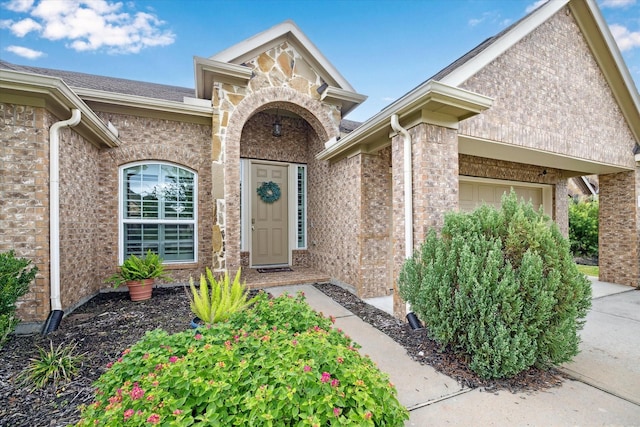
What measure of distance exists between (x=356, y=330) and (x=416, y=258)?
3.85 feet

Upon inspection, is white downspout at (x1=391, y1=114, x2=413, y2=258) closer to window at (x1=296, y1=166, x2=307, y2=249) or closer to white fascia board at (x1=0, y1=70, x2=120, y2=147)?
window at (x1=296, y1=166, x2=307, y2=249)

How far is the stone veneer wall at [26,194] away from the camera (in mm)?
3350

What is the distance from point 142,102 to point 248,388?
530 centimetres

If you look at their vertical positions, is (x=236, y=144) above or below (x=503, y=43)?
below

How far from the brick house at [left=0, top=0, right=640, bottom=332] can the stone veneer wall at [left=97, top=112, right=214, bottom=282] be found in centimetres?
2

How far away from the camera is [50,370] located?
2.38m

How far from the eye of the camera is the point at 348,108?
638 centimetres

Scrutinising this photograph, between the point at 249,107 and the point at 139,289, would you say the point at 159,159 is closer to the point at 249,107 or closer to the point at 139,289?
the point at 249,107

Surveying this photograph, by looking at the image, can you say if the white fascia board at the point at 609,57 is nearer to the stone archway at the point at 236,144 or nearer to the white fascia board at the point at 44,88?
the stone archway at the point at 236,144

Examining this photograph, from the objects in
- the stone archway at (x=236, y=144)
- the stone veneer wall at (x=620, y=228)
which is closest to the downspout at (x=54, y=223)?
the stone archway at (x=236, y=144)

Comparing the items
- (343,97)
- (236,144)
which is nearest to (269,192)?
(236,144)

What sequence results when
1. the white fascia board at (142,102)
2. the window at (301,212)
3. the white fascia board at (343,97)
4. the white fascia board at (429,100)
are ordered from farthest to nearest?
the window at (301,212) < the white fascia board at (343,97) < the white fascia board at (142,102) < the white fascia board at (429,100)

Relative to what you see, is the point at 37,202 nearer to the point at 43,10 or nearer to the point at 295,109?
the point at 295,109

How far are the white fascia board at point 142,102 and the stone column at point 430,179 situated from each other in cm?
382
